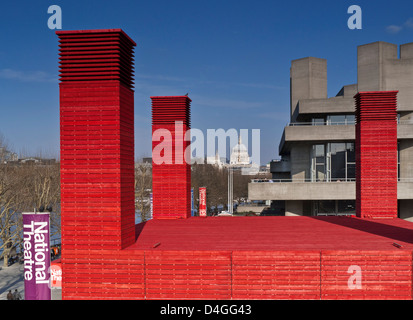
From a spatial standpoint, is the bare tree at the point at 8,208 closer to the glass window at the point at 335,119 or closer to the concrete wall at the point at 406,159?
the glass window at the point at 335,119

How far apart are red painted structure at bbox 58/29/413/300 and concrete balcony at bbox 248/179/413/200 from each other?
66.8 feet

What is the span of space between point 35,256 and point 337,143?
101 ft

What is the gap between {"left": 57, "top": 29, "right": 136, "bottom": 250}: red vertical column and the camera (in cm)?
1035

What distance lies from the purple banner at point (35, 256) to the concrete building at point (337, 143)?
23.8m

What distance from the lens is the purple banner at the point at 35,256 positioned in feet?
31.0

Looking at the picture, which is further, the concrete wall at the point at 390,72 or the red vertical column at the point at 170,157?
the concrete wall at the point at 390,72

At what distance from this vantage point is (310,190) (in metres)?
31.3

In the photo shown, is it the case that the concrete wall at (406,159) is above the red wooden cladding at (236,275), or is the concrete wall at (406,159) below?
above

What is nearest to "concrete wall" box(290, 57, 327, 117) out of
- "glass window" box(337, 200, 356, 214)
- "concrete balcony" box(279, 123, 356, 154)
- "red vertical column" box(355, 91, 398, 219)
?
"concrete balcony" box(279, 123, 356, 154)

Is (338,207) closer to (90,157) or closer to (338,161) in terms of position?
(338,161)

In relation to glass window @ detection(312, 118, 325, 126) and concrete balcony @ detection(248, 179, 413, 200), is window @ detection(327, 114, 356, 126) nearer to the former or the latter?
glass window @ detection(312, 118, 325, 126)

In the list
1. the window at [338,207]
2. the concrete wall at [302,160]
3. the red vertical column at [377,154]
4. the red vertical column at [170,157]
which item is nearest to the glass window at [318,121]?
the concrete wall at [302,160]
